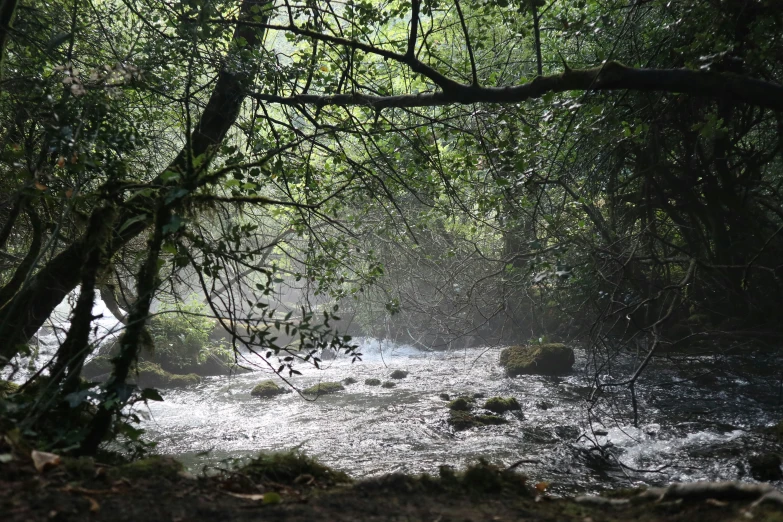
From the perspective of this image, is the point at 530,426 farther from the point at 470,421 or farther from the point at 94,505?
the point at 94,505

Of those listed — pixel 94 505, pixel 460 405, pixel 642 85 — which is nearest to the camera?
pixel 94 505

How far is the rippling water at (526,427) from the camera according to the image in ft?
18.9

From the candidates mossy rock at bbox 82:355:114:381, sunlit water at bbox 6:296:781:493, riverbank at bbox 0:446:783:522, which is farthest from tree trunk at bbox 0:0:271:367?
mossy rock at bbox 82:355:114:381

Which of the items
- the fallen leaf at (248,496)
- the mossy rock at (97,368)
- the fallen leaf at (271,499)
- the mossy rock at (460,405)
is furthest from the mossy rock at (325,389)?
the fallen leaf at (271,499)

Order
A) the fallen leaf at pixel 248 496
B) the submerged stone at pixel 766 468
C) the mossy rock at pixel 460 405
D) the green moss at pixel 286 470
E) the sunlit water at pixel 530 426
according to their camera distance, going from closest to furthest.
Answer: the fallen leaf at pixel 248 496, the green moss at pixel 286 470, the submerged stone at pixel 766 468, the sunlit water at pixel 530 426, the mossy rock at pixel 460 405

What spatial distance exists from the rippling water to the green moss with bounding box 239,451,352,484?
173 centimetres

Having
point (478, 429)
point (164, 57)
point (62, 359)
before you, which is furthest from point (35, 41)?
point (478, 429)

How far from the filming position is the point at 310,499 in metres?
2.22

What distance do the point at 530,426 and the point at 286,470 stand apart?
561 cm

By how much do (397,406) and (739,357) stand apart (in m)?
6.03

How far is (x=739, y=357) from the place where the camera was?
9445 mm

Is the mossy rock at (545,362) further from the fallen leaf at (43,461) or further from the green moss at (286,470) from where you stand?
the fallen leaf at (43,461)

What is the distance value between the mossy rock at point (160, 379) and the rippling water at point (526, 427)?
3.21 feet

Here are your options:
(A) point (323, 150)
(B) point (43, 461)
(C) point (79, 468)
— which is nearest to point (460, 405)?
(A) point (323, 150)
